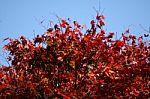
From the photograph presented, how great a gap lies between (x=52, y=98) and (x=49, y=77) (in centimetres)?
89

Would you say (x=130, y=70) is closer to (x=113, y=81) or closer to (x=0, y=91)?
(x=113, y=81)

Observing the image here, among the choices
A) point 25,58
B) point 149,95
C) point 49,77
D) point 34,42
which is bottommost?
point 149,95

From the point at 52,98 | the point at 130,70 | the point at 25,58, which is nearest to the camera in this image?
the point at 52,98

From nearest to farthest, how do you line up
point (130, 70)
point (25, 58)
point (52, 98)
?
1. point (52, 98)
2. point (25, 58)
3. point (130, 70)

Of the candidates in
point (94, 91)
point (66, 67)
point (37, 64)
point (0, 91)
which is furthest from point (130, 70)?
point (0, 91)

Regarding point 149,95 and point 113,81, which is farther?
point 149,95

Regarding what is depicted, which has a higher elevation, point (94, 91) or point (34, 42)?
point (34, 42)

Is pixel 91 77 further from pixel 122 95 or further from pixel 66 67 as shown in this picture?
pixel 122 95

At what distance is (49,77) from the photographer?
1027 centimetres

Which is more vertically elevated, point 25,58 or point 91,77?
point 25,58

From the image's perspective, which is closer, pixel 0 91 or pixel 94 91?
pixel 94 91

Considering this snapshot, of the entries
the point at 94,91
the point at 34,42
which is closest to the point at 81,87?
the point at 94,91

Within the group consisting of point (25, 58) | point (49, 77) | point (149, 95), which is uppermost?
point (25, 58)

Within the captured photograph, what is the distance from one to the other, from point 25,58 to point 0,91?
1958 millimetres
